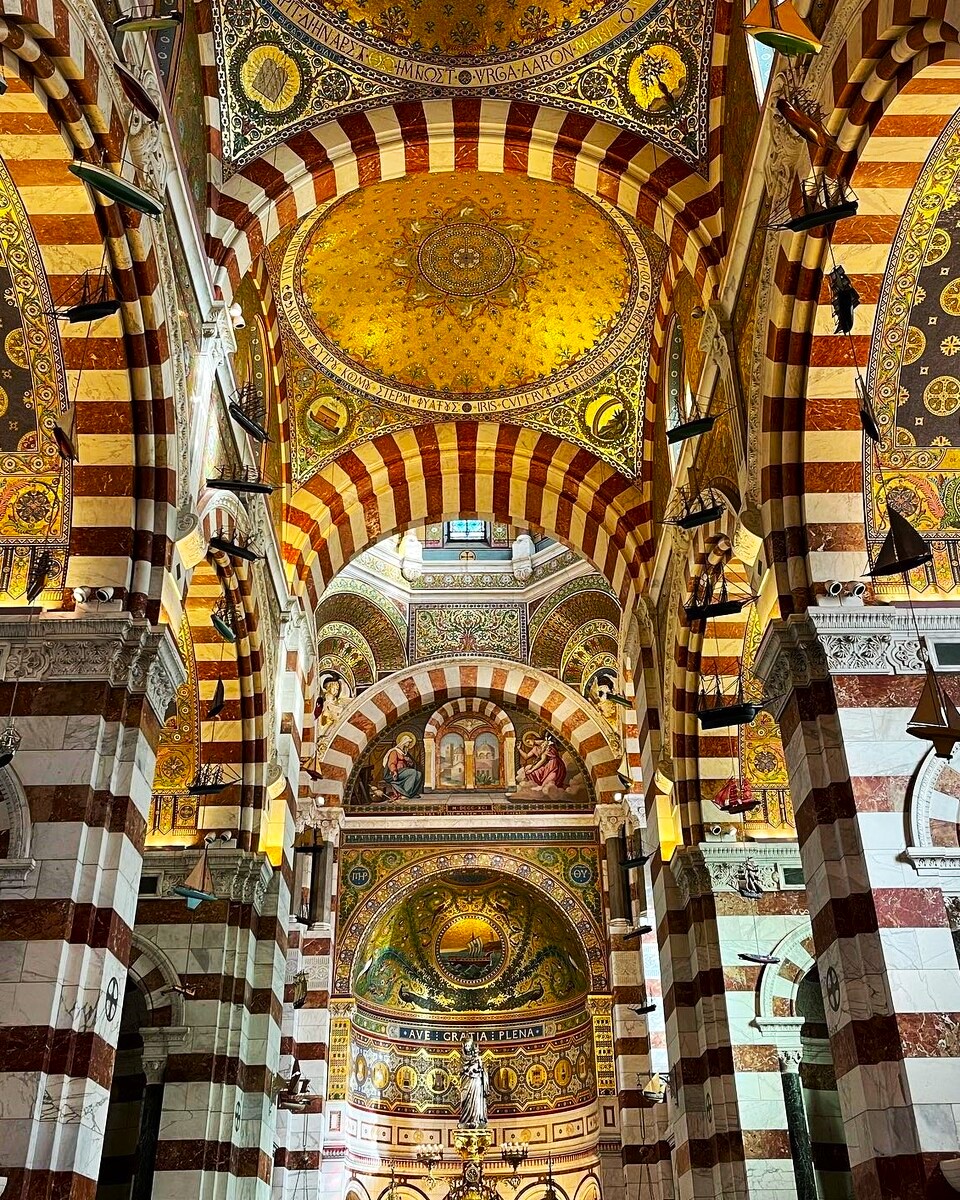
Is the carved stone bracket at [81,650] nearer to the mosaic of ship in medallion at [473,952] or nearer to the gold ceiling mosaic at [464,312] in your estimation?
the gold ceiling mosaic at [464,312]

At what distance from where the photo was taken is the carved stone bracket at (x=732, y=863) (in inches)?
476

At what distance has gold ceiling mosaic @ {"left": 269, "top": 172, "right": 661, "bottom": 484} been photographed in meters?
12.8

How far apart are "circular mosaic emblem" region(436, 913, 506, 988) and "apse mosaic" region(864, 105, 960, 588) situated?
14.8 meters

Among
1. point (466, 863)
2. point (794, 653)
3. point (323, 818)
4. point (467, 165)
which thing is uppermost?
point (467, 165)

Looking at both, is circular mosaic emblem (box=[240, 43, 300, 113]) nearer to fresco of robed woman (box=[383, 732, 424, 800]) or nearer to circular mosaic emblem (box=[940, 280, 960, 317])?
circular mosaic emblem (box=[940, 280, 960, 317])

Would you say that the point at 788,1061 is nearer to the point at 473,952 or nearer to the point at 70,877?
the point at 70,877

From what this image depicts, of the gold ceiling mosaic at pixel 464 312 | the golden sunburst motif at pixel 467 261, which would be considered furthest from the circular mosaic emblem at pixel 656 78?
the golden sunburst motif at pixel 467 261

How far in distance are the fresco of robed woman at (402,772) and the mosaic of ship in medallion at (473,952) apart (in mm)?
1672

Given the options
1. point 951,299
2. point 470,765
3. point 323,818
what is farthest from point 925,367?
point 470,765

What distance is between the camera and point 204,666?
12273mm

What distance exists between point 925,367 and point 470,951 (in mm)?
15625

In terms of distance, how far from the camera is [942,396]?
877cm

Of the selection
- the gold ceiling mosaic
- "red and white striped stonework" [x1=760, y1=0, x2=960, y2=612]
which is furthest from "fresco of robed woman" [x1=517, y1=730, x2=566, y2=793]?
"red and white striped stonework" [x1=760, y1=0, x2=960, y2=612]

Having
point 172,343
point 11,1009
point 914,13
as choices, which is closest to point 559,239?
point 172,343
